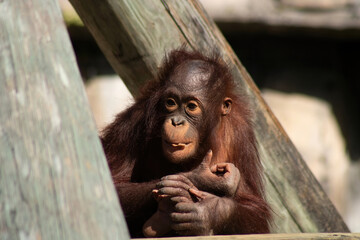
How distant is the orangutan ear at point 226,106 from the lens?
3.88 m

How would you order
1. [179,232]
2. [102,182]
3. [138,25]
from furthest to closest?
[138,25], [179,232], [102,182]

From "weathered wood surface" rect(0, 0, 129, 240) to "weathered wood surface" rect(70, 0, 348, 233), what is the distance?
4.74 ft

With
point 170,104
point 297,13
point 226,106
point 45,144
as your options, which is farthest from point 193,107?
point 297,13

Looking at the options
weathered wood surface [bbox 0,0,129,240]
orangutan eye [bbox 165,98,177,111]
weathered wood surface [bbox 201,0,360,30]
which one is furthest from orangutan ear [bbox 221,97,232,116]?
weathered wood surface [bbox 201,0,360,30]

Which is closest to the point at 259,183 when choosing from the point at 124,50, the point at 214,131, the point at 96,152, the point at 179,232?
the point at 214,131

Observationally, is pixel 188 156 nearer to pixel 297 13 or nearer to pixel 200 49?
pixel 200 49

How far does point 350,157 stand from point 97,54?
3.46 m

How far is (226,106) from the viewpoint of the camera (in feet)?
Result: 12.8

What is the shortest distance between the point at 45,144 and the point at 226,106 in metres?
2.01

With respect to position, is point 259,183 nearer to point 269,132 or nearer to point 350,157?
point 269,132

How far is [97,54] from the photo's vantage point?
27.5ft

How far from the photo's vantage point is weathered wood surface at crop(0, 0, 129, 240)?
192 centimetres

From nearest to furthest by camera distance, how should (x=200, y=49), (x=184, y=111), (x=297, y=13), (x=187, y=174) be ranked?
(x=187, y=174) → (x=184, y=111) → (x=200, y=49) → (x=297, y=13)

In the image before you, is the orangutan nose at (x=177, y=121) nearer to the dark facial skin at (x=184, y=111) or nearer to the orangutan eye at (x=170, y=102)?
the dark facial skin at (x=184, y=111)
